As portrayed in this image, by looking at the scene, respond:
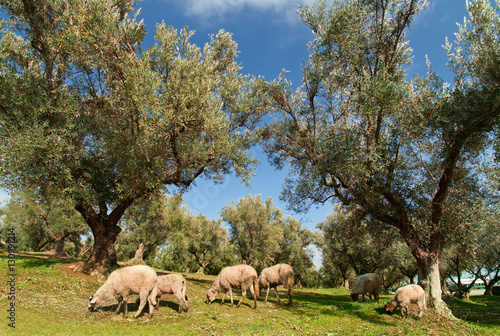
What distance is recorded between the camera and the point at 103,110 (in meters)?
21.7

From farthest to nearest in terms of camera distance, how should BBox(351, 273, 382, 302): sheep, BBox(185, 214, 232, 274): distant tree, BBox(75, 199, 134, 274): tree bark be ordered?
BBox(185, 214, 232, 274): distant tree
BBox(351, 273, 382, 302): sheep
BBox(75, 199, 134, 274): tree bark

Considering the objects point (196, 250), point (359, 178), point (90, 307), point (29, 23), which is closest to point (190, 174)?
point (90, 307)

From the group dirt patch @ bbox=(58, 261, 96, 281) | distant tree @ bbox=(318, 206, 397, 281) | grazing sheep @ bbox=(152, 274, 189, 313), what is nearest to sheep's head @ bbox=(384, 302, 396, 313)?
grazing sheep @ bbox=(152, 274, 189, 313)

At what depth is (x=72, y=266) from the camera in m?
21.8

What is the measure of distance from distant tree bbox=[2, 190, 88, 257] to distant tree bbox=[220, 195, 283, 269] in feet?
92.2

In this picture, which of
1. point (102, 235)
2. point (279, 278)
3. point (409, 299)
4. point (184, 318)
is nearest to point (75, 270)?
point (102, 235)

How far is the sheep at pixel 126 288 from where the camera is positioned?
45.9 ft

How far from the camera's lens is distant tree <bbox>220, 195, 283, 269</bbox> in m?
54.3

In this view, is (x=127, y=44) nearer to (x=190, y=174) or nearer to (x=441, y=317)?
(x=190, y=174)

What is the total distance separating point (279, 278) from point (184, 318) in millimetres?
9483

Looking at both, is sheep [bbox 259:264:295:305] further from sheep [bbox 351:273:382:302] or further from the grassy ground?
sheep [bbox 351:273:382:302]

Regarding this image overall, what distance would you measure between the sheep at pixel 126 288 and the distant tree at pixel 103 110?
650cm

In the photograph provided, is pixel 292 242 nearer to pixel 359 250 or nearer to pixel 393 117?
pixel 359 250

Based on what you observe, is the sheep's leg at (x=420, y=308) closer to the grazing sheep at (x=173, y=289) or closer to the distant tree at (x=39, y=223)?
the grazing sheep at (x=173, y=289)
